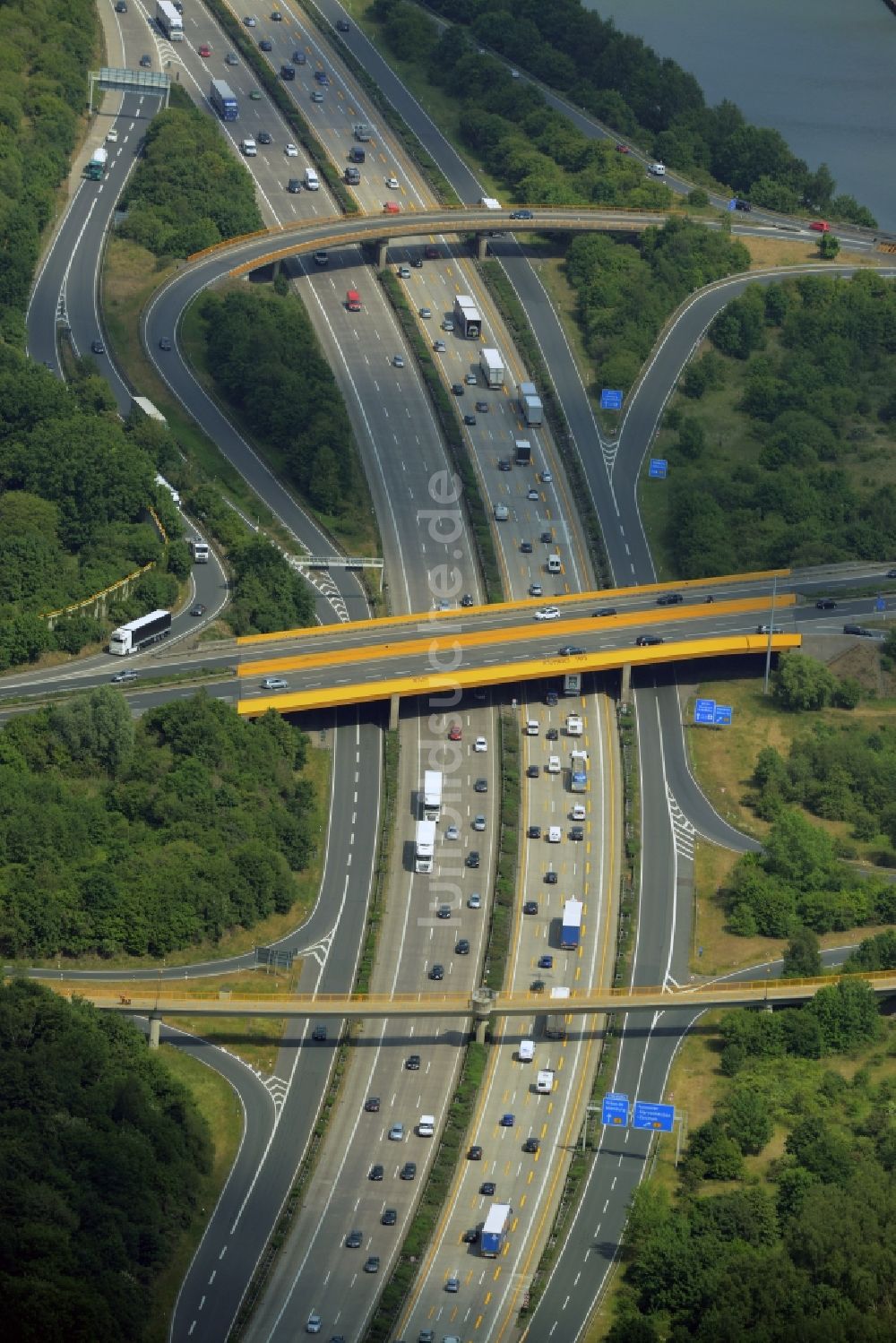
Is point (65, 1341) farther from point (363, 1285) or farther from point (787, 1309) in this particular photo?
point (787, 1309)

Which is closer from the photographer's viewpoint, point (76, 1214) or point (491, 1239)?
Answer: point (76, 1214)

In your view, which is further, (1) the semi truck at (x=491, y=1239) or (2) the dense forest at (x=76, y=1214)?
(1) the semi truck at (x=491, y=1239)

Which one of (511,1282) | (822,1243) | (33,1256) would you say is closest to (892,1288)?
(822,1243)

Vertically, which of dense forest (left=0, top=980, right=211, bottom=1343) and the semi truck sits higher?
the semi truck

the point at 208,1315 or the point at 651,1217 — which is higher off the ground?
the point at 651,1217

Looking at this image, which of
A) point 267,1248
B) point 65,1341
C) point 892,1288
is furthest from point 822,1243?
point 65,1341

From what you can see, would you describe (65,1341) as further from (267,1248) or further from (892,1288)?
(892,1288)

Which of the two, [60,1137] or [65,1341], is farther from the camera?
[60,1137]

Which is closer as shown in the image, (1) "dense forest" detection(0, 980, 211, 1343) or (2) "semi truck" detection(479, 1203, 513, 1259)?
(1) "dense forest" detection(0, 980, 211, 1343)

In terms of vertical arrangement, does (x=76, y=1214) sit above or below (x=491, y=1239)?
below

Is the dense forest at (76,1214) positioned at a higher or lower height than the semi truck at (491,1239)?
lower
